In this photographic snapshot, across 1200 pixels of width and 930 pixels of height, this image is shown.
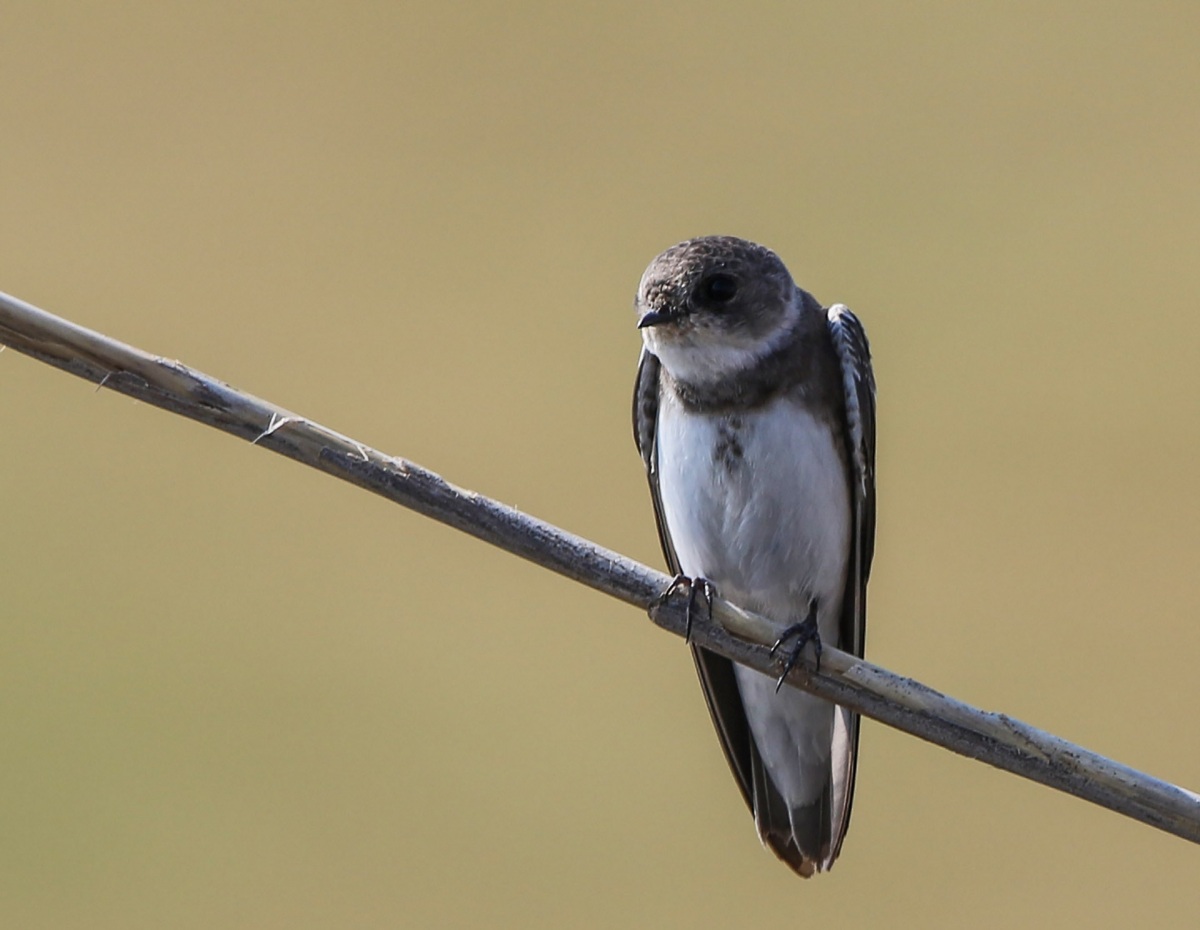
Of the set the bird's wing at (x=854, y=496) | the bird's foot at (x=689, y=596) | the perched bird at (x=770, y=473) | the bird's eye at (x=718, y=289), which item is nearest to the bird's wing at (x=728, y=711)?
the perched bird at (x=770, y=473)

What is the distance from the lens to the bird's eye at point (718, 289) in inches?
102

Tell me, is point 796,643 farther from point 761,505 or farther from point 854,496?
point 854,496

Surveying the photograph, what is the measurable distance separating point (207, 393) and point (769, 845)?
5.92ft

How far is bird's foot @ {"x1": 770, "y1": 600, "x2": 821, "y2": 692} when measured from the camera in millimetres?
2308

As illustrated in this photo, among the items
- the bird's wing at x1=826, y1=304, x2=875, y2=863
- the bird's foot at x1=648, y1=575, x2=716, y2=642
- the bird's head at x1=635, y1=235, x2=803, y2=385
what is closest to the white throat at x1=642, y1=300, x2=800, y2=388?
the bird's head at x1=635, y1=235, x2=803, y2=385

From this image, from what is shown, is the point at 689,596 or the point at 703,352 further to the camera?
the point at 703,352

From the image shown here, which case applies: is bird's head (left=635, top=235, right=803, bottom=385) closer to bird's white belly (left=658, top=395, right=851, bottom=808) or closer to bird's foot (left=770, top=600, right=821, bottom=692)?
bird's white belly (left=658, top=395, right=851, bottom=808)

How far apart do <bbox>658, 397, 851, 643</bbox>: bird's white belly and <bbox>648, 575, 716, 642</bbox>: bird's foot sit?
243mm

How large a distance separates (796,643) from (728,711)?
777mm

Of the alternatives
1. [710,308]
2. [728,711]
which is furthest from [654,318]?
[728,711]

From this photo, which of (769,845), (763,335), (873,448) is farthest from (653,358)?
(769,845)

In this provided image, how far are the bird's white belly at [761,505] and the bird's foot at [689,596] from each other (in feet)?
0.80

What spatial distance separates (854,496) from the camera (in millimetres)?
2904

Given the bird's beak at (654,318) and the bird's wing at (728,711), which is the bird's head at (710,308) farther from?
the bird's wing at (728,711)
